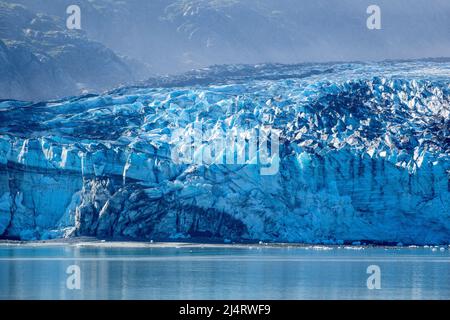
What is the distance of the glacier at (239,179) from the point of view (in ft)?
226

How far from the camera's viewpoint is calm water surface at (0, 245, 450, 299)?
→ 41.6 metres

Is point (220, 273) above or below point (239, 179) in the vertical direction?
below

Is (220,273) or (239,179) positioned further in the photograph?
(239,179)

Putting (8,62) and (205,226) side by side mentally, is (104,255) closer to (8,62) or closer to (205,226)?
(205,226)

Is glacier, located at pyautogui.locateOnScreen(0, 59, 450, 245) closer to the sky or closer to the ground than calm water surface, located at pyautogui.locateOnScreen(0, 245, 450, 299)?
closer to the sky

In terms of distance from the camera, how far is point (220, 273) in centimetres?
4997

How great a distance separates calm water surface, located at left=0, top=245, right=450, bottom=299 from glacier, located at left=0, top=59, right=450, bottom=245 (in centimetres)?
196

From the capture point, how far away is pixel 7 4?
145750 mm

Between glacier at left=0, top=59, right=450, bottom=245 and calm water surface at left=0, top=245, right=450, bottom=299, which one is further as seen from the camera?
glacier at left=0, top=59, right=450, bottom=245

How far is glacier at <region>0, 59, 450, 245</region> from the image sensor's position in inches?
2709

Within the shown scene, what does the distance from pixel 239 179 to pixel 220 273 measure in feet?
66.7

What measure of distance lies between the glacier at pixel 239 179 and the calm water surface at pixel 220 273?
1963 millimetres

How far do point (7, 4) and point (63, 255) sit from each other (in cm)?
9065
